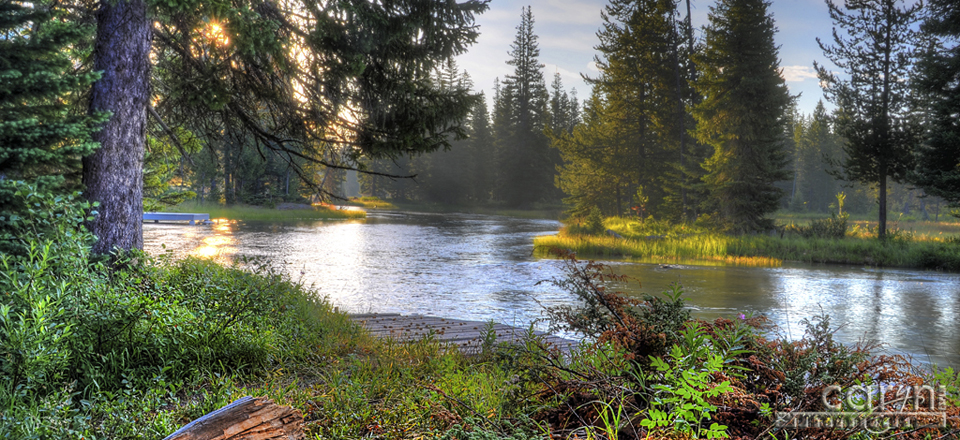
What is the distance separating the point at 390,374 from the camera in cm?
423

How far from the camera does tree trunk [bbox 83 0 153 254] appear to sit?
19.8ft

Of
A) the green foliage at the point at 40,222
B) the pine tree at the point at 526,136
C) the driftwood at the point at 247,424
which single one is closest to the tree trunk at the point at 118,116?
the green foliage at the point at 40,222

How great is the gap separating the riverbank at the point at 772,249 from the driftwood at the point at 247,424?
15.8m

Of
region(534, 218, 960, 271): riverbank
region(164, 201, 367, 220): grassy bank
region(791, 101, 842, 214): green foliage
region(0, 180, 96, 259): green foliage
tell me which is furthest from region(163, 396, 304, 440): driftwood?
region(791, 101, 842, 214): green foliage

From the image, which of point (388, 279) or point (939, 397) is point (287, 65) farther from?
point (388, 279)

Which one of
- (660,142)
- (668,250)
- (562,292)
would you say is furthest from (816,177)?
(562,292)

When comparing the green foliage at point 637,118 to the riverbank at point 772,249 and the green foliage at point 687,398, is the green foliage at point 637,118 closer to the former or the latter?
the riverbank at point 772,249

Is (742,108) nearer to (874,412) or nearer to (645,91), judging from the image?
(645,91)

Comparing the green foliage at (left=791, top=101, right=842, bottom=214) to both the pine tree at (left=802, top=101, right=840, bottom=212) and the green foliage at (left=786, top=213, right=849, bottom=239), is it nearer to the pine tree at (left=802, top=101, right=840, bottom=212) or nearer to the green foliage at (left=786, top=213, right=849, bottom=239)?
the pine tree at (left=802, top=101, right=840, bottom=212)

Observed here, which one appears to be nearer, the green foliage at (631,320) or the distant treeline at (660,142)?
the green foliage at (631,320)

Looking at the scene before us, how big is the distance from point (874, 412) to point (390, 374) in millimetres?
3067

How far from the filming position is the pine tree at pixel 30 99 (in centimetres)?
523

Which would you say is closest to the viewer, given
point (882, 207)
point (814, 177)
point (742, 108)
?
point (882, 207)

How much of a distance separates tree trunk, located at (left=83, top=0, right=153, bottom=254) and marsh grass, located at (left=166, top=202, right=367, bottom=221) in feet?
106
